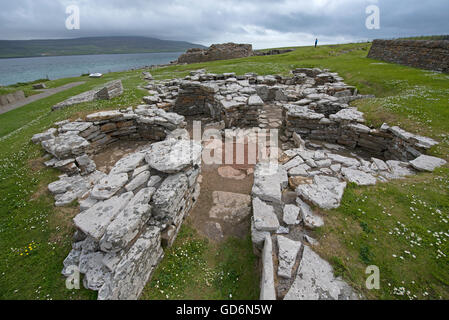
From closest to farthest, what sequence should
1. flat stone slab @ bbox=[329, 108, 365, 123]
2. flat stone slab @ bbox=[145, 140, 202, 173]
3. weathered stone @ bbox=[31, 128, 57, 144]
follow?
flat stone slab @ bbox=[145, 140, 202, 173], weathered stone @ bbox=[31, 128, 57, 144], flat stone slab @ bbox=[329, 108, 365, 123]

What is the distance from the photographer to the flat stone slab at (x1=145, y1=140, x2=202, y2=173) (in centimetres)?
505

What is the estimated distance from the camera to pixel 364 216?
4336 mm

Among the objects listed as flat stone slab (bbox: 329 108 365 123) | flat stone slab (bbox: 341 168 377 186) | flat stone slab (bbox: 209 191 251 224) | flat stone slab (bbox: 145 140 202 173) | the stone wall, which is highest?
the stone wall

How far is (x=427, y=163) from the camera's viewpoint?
6.15 m

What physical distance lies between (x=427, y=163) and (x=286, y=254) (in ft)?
20.5

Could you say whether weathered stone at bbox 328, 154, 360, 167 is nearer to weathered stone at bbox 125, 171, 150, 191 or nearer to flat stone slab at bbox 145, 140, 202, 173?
flat stone slab at bbox 145, 140, 202, 173

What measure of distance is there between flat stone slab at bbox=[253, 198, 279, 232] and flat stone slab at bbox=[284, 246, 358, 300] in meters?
0.84

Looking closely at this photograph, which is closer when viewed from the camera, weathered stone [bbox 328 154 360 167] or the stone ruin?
the stone ruin

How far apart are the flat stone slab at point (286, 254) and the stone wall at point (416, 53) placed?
2183cm

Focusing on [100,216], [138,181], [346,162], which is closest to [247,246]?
[138,181]

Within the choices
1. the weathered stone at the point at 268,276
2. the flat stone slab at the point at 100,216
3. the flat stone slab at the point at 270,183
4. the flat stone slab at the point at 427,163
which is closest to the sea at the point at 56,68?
the flat stone slab at the point at 100,216

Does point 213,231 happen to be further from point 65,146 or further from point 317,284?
point 65,146

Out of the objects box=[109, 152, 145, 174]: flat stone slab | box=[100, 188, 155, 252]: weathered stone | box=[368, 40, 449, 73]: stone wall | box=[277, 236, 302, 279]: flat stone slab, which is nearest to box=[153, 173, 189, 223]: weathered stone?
box=[100, 188, 155, 252]: weathered stone
